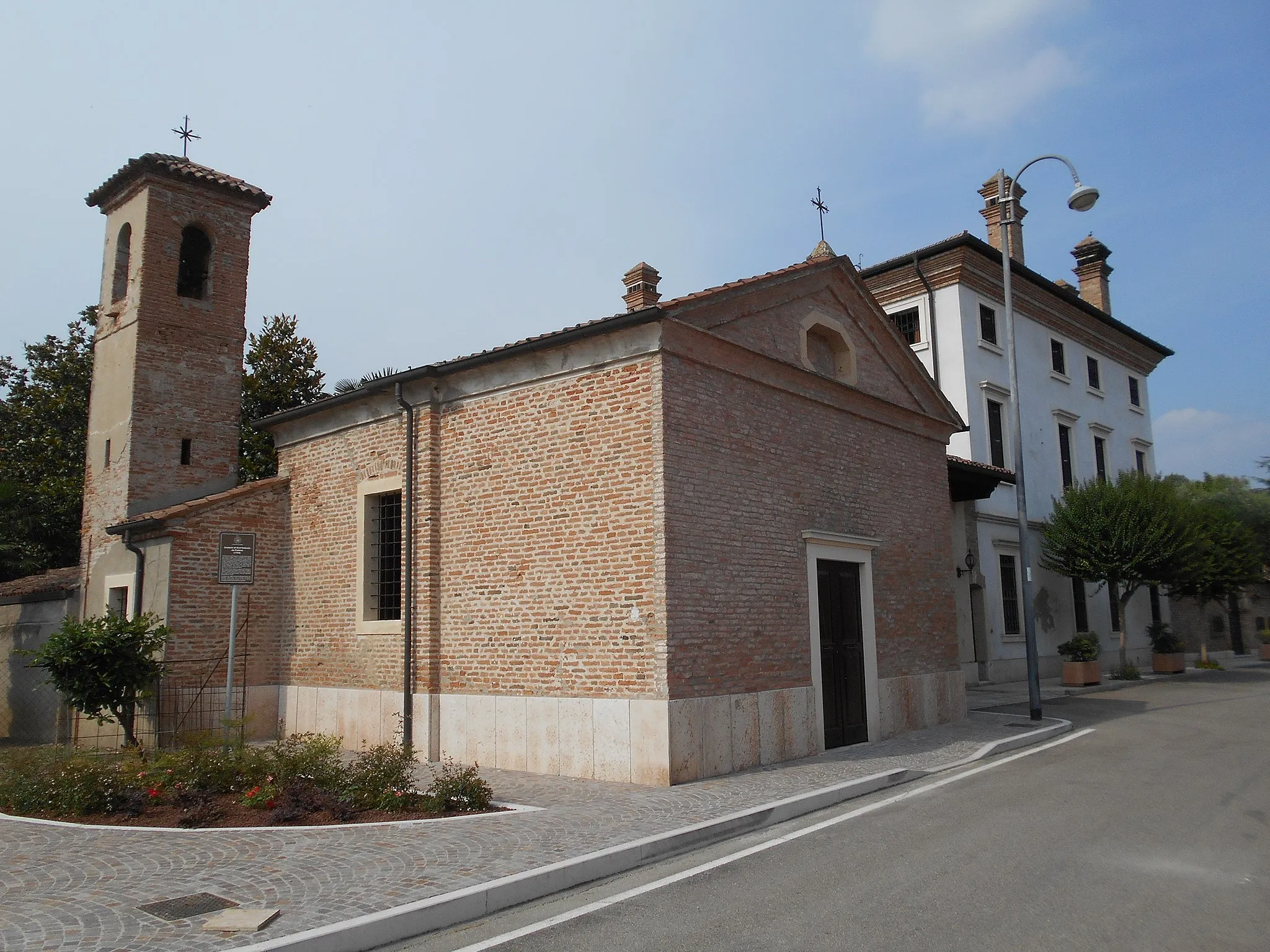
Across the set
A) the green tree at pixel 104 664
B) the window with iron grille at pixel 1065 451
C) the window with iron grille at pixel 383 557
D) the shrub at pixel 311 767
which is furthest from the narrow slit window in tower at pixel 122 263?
the window with iron grille at pixel 1065 451

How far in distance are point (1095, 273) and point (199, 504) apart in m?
30.9

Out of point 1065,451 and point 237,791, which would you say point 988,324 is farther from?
point 237,791

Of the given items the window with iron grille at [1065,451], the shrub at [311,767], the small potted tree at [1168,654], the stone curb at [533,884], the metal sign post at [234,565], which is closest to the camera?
the stone curb at [533,884]

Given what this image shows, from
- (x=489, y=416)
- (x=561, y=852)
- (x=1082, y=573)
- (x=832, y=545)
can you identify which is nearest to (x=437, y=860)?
(x=561, y=852)

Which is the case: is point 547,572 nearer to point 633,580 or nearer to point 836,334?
point 633,580

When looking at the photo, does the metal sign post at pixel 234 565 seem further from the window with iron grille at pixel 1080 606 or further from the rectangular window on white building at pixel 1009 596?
the window with iron grille at pixel 1080 606

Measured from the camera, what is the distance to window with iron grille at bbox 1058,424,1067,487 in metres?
27.1

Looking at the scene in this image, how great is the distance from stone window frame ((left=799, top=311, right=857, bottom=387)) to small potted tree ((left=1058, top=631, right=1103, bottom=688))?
12.2 metres

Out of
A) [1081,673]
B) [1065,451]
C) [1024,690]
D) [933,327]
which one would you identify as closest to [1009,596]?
[1081,673]

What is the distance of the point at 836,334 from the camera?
1346 cm

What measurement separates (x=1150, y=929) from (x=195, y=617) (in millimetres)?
13032

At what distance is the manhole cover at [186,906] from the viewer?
5.25 meters

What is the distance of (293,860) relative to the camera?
642 cm

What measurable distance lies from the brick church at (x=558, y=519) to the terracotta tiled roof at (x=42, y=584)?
37.5 inches
